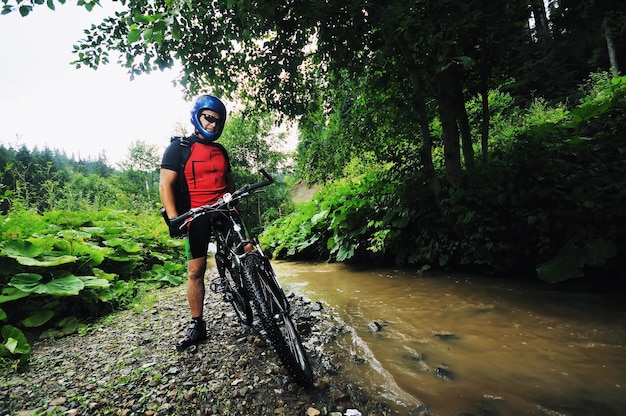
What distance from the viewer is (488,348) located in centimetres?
226

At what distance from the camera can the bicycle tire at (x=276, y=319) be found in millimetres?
1865

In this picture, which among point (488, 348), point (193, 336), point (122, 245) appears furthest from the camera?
point (122, 245)

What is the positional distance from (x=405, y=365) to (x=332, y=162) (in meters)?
3.73

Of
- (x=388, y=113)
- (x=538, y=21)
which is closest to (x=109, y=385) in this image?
(x=388, y=113)

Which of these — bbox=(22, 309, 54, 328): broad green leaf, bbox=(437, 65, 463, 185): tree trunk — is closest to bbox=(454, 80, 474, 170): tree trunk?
bbox=(437, 65, 463, 185): tree trunk

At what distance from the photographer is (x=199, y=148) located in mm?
2660

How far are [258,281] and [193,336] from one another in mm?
1172

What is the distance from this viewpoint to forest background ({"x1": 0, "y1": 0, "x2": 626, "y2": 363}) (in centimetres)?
307

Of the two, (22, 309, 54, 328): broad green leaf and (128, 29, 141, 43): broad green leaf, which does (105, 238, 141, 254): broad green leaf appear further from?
(128, 29, 141, 43): broad green leaf

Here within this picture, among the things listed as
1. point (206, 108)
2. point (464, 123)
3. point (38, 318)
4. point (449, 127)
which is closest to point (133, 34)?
point (206, 108)

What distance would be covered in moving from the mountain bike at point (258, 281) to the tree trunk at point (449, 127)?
324cm

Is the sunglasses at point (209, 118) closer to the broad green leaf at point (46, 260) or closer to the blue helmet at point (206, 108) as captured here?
the blue helmet at point (206, 108)

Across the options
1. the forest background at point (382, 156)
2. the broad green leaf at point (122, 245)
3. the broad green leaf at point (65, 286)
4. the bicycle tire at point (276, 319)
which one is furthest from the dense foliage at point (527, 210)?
the broad green leaf at point (65, 286)

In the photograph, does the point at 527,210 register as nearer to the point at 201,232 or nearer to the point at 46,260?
the point at 201,232
